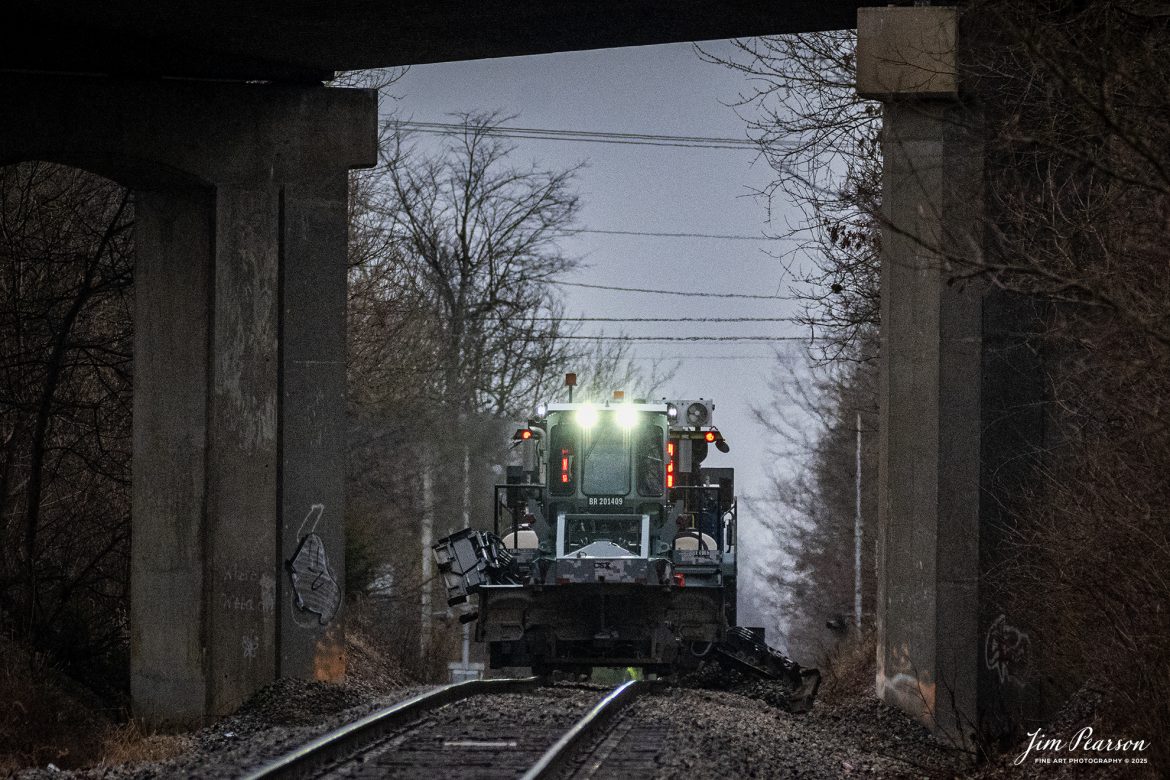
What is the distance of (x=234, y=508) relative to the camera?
Answer: 16.9 meters

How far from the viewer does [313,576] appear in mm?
17062

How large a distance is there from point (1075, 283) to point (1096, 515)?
13.3ft

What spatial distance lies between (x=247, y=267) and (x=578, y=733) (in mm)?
7230

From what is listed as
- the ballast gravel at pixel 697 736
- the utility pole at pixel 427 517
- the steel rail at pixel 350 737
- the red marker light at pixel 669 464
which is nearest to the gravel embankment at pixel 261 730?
the ballast gravel at pixel 697 736

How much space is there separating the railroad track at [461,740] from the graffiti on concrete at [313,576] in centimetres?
211

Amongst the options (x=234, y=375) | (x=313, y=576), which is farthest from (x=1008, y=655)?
(x=234, y=375)

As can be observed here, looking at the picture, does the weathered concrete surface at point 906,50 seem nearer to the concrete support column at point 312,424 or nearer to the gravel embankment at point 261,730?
the concrete support column at point 312,424

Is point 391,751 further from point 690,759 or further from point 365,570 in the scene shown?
point 365,570

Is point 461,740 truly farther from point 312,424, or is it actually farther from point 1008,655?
point 312,424

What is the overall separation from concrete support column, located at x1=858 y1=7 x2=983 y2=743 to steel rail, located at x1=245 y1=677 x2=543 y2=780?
4.28 m

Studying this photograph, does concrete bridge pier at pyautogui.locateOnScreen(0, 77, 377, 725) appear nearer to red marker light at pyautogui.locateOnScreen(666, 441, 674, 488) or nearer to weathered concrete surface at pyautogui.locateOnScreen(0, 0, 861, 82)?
weathered concrete surface at pyautogui.locateOnScreen(0, 0, 861, 82)

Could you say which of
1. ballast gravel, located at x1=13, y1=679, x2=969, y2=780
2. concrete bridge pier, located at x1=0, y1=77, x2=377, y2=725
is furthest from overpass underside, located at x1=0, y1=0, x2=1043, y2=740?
ballast gravel, located at x1=13, y1=679, x2=969, y2=780

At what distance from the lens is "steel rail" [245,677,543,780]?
10148mm

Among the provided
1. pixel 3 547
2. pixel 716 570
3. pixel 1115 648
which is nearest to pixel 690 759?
pixel 1115 648
